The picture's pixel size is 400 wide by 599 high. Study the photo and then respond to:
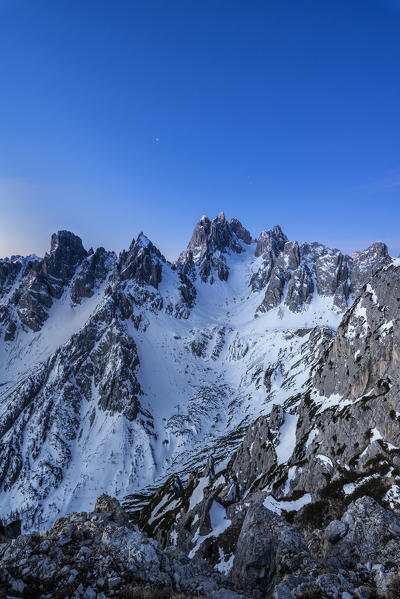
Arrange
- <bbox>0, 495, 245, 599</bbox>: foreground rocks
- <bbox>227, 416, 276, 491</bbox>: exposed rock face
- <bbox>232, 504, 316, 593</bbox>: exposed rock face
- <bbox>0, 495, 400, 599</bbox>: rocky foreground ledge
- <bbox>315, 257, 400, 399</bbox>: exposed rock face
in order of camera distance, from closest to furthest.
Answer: <bbox>0, 495, 245, 599</bbox>: foreground rocks < <bbox>0, 495, 400, 599</bbox>: rocky foreground ledge < <bbox>232, 504, 316, 593</bbox>: exposed rock face < <bbox>315, 257, 400, 399</bbox>: exposed rock face < <bbox>227, 416, 276, 491</bbox>: exposed rock face

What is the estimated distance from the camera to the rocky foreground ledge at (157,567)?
12148 millimetres

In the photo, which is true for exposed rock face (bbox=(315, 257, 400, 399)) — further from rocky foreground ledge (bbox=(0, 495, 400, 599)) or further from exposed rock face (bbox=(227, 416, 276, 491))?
rocky foreground ledge (bbox=(0, 495, 400, 599))

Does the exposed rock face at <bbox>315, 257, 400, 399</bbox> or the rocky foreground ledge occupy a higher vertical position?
the exposed rock face at <bbox>315, 257, 400, 399</bbox>

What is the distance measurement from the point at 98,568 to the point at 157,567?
2626 millimetres

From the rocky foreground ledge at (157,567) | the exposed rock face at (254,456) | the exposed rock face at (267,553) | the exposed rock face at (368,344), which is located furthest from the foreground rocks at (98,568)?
the exposed rock face at (254,456)

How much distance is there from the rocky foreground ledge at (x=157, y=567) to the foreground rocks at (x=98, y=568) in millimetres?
35

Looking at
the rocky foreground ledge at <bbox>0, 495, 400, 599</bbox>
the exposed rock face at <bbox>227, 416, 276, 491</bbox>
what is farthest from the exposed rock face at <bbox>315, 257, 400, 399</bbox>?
the rocky foreground ledge at <bbox>0, 495, 400, 599</bbox>

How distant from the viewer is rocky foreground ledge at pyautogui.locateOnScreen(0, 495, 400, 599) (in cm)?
1215

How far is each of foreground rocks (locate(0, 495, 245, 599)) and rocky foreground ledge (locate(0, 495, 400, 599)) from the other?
4 centimetres

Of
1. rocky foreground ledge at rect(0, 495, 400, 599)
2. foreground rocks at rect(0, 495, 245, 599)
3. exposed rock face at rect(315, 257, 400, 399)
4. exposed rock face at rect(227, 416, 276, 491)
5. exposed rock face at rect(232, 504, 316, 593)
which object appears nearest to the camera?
foreground rocks at rect(0, 495, 245, 599)

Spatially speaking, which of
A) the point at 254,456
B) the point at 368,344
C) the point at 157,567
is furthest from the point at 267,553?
the point at 254,456

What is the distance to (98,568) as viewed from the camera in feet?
42.9

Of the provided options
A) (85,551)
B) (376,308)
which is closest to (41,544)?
(85,551)

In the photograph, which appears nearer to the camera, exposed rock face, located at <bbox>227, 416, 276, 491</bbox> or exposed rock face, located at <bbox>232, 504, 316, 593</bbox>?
exposed rock face, located at <bbox>232, 504, 316, 593</bbox>
